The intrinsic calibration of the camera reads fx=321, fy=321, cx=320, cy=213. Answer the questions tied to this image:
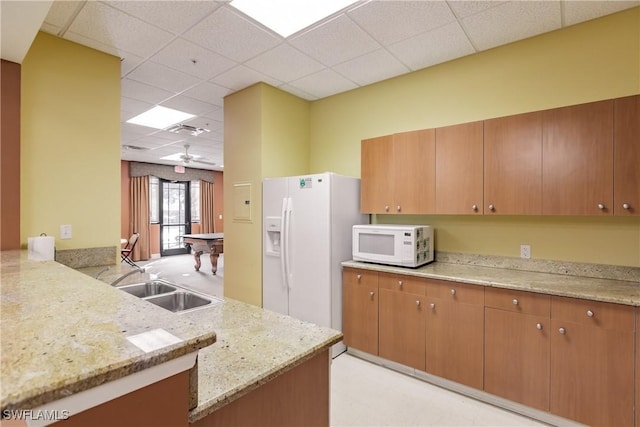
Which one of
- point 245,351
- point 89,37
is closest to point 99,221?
point 89,37

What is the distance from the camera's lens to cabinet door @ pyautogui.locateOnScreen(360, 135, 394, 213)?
3064 mm

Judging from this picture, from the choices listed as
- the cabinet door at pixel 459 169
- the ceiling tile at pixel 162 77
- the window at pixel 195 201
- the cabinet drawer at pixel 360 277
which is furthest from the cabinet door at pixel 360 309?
the window at pixel 195 201

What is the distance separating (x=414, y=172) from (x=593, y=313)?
1.58 m

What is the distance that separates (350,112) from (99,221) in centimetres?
280

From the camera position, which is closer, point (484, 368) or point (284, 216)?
point (484, 368)

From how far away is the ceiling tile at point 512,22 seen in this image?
2266 mm

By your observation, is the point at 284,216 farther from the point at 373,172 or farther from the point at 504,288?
the point at 504,288

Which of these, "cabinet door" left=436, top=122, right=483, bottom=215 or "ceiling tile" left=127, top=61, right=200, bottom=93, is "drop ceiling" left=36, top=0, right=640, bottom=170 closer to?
"ceiling tile" left=127, top=61, right=200, bottom=93

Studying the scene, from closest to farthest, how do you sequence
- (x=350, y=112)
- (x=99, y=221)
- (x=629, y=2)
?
1. (x=629, y=2)
2. (x=99, y=221)
3. (x=350, y=112)

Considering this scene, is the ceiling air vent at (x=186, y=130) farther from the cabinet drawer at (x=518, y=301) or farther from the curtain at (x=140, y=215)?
the cabinet drawer at (x=518, y=301)

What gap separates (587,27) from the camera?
7.97 feet

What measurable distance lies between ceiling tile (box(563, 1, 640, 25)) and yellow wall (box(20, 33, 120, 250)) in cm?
368

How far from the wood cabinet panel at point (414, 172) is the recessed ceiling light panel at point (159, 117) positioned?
10.5 ft

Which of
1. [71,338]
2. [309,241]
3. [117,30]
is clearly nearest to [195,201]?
[309,241]
